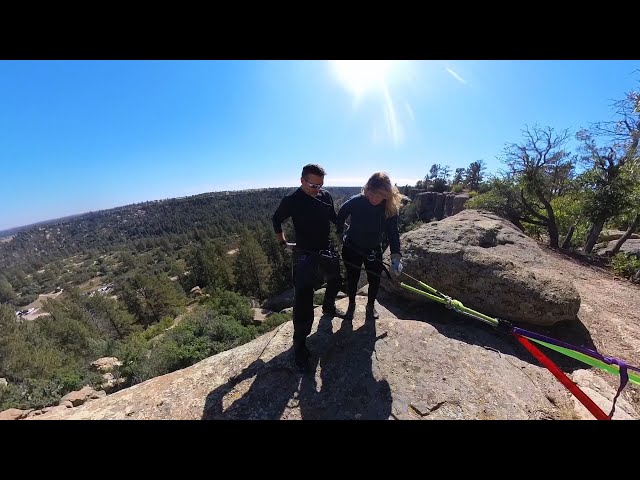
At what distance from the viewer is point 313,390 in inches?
156

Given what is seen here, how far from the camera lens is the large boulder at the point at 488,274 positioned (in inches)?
223

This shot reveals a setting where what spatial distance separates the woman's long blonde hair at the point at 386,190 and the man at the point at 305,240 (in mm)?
814

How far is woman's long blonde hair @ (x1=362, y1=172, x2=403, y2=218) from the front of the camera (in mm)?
4555

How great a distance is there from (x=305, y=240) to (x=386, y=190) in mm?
1527

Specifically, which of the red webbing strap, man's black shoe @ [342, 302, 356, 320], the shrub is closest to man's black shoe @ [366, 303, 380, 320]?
man's black shoe @ [342, 302, 356, 320]

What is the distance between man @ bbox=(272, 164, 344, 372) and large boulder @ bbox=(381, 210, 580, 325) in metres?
3.36

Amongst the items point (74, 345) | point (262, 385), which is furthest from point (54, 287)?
point (262, 385)

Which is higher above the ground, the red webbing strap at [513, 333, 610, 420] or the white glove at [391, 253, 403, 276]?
the white glove at [391, 253, 403, 276]

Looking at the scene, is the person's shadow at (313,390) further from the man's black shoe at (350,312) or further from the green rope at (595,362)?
the green rope at (595,362)

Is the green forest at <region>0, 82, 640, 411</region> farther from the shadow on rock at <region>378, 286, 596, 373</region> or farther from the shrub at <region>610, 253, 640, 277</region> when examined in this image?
the shadow on rock at <region>378, 286, 596, 373</region>

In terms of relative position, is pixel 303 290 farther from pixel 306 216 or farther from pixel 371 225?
pixel 371 225

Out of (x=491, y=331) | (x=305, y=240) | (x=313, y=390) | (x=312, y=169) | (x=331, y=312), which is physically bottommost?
(x=491, y=331)

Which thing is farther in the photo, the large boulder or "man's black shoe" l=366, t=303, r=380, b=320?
the large boulder

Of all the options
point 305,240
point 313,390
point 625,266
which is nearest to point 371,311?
point 313,390
